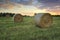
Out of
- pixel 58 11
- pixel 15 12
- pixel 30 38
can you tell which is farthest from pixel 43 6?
pixel 30 38

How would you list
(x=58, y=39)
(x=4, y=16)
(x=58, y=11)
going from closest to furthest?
(x=58, y=39) < (x=58, y=11) < (x=4, y=16)

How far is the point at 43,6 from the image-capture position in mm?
A: 9172

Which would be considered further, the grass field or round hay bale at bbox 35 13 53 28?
round hay bale at bbox 35 13 53 28

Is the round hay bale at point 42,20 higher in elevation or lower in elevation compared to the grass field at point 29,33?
higher

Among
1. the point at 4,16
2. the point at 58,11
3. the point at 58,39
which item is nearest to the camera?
the point at 58,39

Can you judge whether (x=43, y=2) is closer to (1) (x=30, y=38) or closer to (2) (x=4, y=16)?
A: (2) (x=4, y=16)

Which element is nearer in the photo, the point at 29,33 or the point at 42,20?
the point at 29,33

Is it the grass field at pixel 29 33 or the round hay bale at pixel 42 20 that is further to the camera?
the round hay bale at pixel 42 20

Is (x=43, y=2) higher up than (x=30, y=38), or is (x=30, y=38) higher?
(x=43, y=2)

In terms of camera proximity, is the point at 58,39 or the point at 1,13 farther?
the point at 1,13

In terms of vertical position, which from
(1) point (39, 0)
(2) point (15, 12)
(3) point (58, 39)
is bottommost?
(3) point (58, 39)

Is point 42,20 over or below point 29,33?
over

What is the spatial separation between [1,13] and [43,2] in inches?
96.2

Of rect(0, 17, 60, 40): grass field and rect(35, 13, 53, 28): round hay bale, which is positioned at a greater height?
rect(35, 13, 53, 28): round hay bale
